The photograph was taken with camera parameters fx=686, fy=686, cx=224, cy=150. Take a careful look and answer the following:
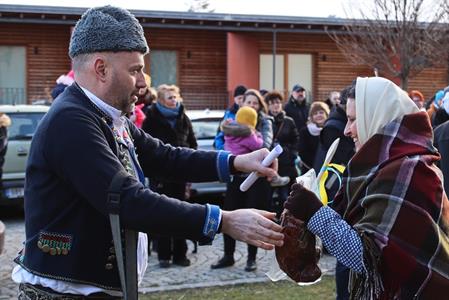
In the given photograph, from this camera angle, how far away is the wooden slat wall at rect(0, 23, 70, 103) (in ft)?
71.4

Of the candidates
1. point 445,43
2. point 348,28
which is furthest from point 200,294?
point 348,28

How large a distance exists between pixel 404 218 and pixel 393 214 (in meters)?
0.05

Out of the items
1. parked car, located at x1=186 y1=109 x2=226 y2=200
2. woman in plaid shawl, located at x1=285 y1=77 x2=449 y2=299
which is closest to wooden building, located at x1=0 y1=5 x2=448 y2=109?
parked car, located at x1=186 y1=109 x2=226 y2=200

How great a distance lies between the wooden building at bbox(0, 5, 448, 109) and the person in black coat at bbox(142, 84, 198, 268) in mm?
13599

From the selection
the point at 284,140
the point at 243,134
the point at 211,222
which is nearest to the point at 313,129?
the point at 284,140

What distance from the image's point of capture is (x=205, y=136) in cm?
1209

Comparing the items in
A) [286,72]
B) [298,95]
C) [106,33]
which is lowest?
[298,95]

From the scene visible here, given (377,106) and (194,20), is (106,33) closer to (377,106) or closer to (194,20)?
(377,106)

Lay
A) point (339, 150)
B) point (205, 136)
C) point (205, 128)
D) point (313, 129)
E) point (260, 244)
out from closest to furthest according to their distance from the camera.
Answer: point (260, 244), point (339, 150), point (313, 129), point (205, 136), point (205, 128)

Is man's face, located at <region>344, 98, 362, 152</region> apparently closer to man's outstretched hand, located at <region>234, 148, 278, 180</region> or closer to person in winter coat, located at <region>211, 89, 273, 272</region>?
man's outstretched hand, located at <region>234, 148, 278, 180</region>

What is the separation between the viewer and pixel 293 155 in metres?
9.23

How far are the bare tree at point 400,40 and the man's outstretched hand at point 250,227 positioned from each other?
1635 centimetres

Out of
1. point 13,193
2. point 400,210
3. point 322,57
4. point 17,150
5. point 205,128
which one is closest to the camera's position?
point 400,210

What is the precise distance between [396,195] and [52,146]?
1.49 meters
